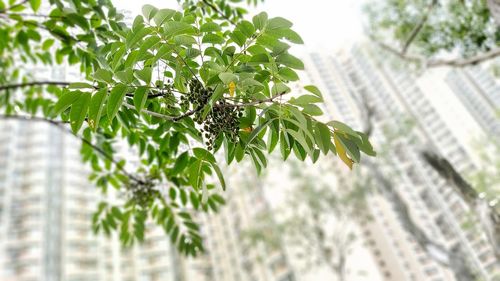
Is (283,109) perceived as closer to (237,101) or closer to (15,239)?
(237,101)

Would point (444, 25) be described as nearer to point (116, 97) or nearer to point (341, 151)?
point (341, 151)

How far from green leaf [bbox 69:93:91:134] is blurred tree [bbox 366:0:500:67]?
14.1 ft

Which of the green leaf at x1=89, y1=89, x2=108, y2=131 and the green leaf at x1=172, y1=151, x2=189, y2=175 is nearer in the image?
the green leaf at x1=89, y1=89, x2=108, y2=131

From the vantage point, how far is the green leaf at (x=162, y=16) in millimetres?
1018

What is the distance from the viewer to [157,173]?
2.03 metres

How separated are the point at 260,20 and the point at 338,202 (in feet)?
50.1

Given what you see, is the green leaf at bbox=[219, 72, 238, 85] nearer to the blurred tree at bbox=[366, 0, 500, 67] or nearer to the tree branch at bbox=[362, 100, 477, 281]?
the blurred tree at bbox=[366, 0, 500, 67]

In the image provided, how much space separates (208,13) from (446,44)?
4.77 metres

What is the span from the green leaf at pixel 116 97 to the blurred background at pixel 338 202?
3.55 feet

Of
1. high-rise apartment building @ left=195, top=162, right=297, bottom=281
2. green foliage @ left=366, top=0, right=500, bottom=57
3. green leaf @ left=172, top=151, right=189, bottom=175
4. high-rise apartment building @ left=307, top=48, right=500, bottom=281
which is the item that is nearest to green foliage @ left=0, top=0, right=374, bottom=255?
green leaf @ left=172, top=151, right=189, bottom=175

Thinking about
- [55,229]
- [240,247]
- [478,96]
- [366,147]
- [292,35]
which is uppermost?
[55,229]

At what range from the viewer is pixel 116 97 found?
1012mm

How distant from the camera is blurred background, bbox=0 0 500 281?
8.38 meters

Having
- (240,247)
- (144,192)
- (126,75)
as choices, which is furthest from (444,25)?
(240,247)
